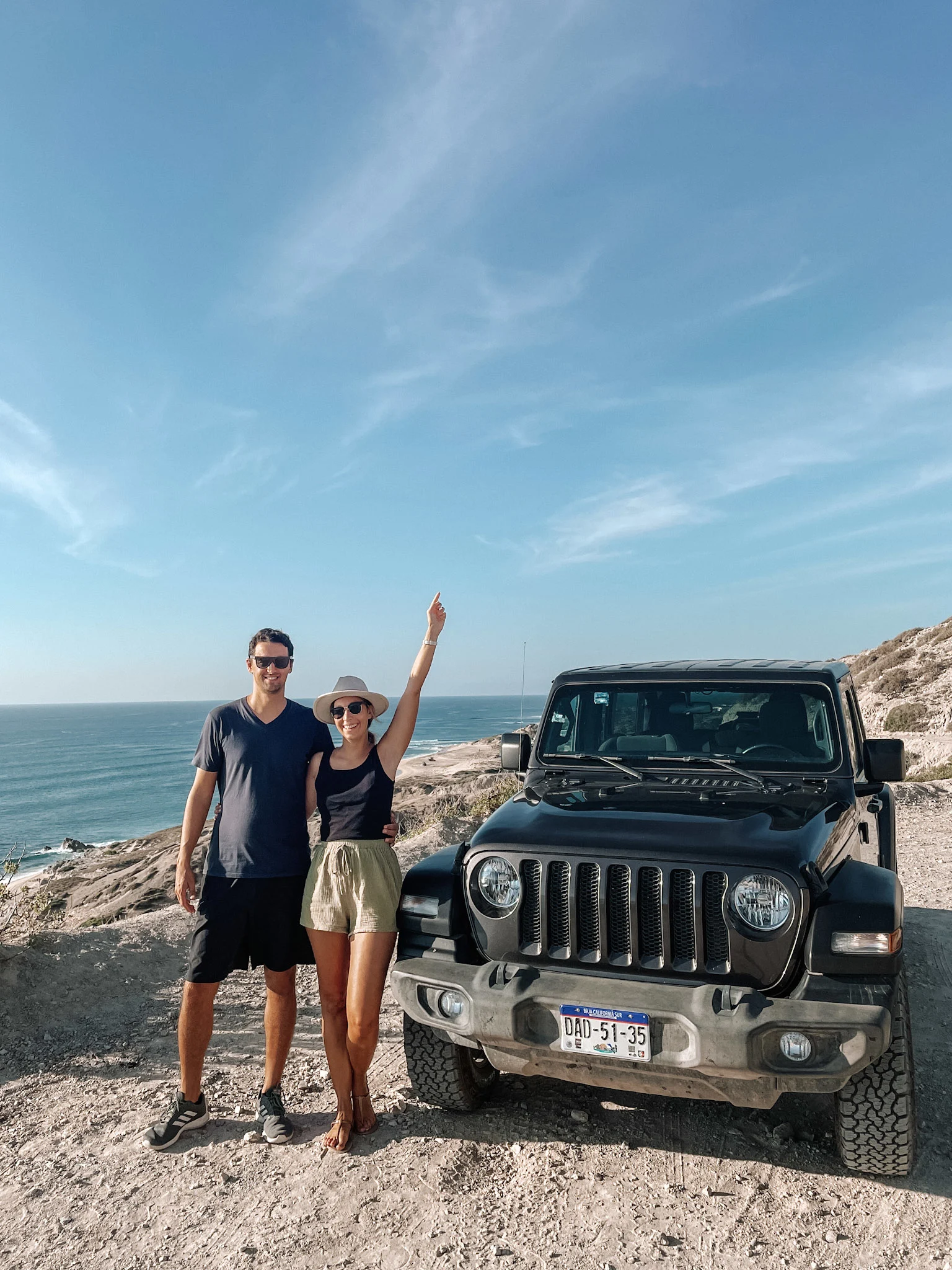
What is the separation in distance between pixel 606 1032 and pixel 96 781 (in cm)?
6145

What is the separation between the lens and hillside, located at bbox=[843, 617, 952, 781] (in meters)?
20.9

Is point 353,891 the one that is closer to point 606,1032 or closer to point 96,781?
point 606,1032

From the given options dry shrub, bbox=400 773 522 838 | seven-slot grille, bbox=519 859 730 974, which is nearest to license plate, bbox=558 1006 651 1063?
seven-slot grille, bbox=519 859 730 974

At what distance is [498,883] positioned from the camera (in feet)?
11.4

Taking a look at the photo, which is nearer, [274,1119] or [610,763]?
→ [274,1119]

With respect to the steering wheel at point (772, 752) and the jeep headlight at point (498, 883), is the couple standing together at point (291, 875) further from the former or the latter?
the steering wheel at point (772, 752)

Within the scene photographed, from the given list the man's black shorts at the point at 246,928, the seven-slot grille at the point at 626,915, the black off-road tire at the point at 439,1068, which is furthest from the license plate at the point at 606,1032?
the man's black shorts at the point at 246,928

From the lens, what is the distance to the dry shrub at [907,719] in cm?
2594

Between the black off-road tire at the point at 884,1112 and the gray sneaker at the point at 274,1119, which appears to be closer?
the black off-road tire at the point at 884,1112

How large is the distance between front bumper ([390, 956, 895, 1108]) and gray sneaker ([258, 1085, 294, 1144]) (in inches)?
41.0

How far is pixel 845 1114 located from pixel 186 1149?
283 cm

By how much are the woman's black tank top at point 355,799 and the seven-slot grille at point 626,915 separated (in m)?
0.73

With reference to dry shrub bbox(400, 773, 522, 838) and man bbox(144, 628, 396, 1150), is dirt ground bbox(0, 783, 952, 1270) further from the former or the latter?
dry shrub bbox(400, 773, 522, 838)

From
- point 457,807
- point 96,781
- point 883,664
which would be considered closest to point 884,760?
point 457,807
